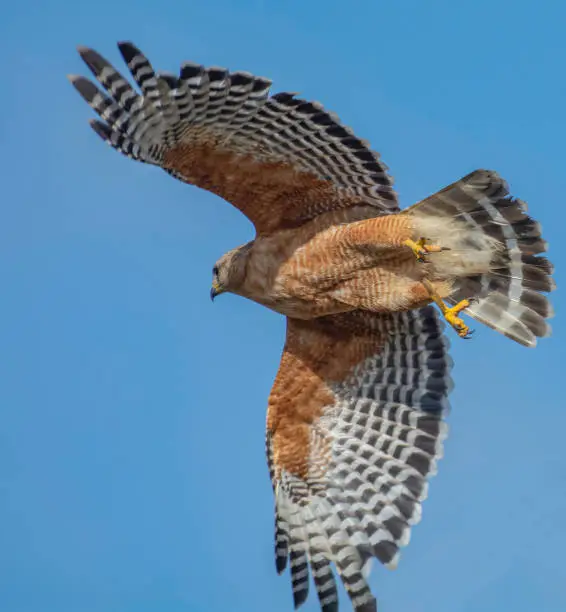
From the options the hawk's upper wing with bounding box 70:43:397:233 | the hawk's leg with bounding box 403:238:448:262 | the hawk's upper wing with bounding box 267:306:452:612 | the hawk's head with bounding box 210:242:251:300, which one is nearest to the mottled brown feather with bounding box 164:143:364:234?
the hawk's upper wing with bounding box 70:43:397:233

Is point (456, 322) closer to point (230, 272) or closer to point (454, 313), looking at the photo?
point (454, 313)

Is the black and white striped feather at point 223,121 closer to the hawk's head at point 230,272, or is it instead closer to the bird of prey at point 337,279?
the bird of prey at point 337,279

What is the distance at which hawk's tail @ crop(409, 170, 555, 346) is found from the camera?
10.1m

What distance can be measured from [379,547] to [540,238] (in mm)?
3190

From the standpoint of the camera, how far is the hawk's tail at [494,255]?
396 inches

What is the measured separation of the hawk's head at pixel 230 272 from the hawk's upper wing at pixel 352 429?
0.76m

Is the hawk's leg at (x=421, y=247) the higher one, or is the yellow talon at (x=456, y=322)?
the hawk's leg at (x=421, y=247)

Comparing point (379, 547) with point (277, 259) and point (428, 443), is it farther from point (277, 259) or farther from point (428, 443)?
point (277, 259)

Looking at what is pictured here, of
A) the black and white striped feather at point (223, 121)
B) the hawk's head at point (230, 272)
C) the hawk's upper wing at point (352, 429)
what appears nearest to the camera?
the black and white striped feather at point (223, 121)

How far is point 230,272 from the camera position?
11336 millimetres

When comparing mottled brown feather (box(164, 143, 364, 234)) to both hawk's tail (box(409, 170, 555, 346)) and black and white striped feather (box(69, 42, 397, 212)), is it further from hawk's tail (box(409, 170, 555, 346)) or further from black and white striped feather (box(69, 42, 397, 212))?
hawk's tail (box(409, 170, 555, 346))

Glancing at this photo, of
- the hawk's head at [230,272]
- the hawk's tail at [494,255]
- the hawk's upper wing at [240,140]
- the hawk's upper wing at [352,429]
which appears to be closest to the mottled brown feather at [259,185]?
the hawk's upper wing at [240,140]

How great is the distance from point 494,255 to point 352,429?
245cm

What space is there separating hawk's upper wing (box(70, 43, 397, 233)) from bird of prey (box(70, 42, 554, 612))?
1cm
